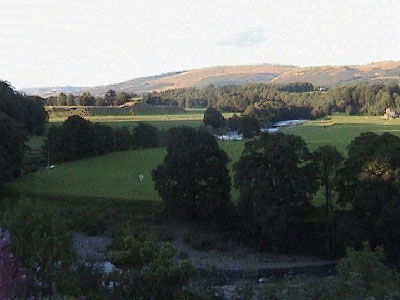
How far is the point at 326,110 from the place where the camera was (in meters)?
114

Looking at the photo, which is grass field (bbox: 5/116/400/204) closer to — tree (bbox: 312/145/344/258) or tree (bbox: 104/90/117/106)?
tree (bbox: 312/145/344/258)

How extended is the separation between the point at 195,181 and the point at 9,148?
55.4 feet

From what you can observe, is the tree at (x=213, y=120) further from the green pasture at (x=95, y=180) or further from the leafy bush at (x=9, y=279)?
the leafy bush at (x=9, y=279)

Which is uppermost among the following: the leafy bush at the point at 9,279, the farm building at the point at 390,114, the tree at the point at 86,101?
the leafy bush at the point at 9,279

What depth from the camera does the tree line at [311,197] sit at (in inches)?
1022

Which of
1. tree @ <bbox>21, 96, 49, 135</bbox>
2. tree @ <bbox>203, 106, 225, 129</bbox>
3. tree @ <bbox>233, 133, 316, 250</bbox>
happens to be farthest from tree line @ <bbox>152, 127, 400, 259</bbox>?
tree @ <bbox>203, 106, 225, 129</bbox>

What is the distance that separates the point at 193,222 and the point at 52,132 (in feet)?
87.4

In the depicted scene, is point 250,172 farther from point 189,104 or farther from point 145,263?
point 189,104

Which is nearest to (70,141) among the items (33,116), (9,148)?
(9,148)

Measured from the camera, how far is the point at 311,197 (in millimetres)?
28484

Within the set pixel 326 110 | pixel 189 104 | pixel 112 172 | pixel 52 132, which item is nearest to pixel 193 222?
pixel 112 172

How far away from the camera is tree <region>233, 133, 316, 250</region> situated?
27.2 meters

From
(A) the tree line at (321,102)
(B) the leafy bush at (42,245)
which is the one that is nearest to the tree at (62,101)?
(A) the tree line at (321,102)

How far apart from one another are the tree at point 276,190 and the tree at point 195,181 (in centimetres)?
298
